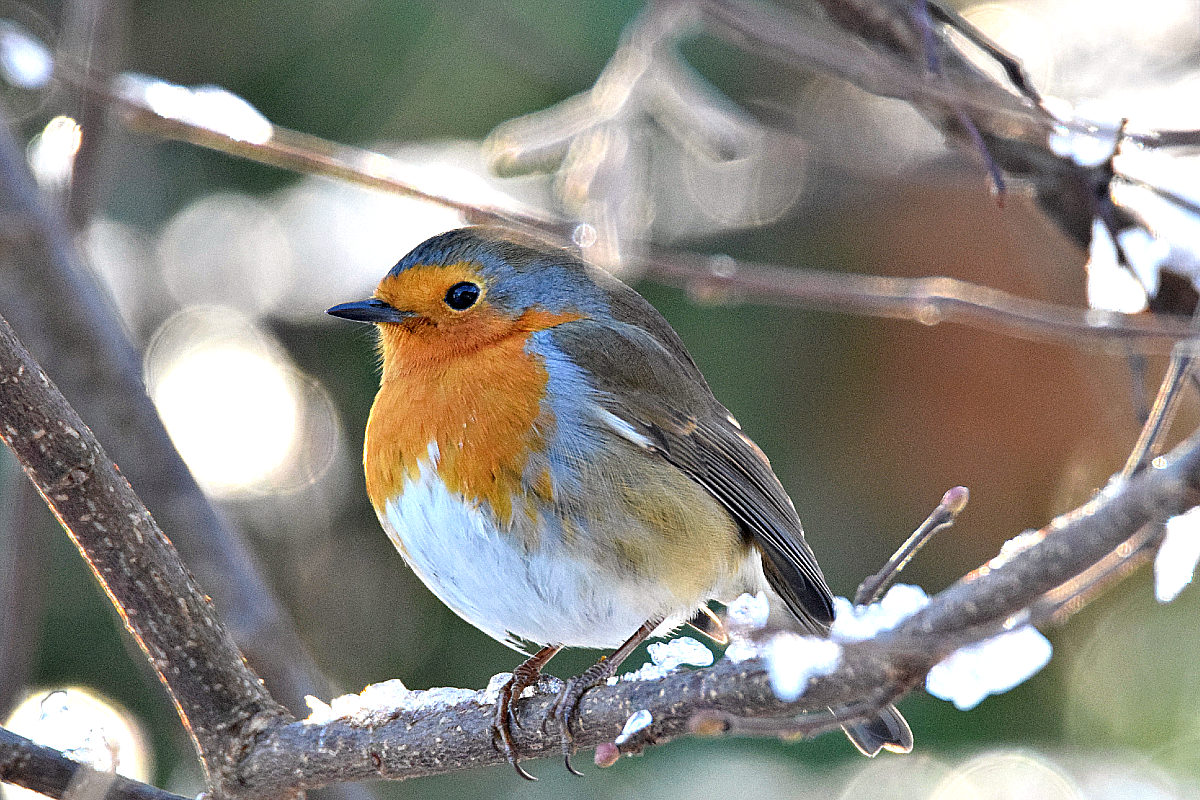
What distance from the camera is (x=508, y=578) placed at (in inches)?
109

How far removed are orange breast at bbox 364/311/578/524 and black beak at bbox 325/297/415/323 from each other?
1.5 inches

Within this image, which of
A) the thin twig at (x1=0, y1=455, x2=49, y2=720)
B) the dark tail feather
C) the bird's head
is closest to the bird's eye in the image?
the bird's head

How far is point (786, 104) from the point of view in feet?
16.0

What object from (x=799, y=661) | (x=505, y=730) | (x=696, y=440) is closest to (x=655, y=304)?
(x=696, y=440)

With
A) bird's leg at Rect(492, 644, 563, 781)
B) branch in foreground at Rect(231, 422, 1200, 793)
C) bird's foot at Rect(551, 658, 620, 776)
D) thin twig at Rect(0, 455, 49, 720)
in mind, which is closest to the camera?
branch in foreground at Rect(231, 422, 1200, 793)

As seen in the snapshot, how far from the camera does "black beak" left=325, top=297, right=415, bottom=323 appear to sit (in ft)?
10.1

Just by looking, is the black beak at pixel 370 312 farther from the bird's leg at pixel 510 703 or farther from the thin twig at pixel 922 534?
the thin twig at pixel 922 534

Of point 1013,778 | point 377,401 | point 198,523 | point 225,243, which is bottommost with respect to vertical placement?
point 1013,778

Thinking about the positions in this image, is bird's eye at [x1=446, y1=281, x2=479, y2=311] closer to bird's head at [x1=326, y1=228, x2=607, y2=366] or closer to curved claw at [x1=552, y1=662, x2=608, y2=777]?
bird's head at [x1=326, y1=228, x2=607, y2=366]

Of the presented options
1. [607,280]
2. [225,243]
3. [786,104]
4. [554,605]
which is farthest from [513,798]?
[786,104]

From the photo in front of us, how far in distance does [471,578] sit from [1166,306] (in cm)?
158

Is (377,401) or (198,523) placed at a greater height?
(377,401)

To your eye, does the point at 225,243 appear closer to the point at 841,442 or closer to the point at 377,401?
the point at 377,401

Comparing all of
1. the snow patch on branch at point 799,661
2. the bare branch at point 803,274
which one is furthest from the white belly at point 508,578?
the snow patch on branch at point 799,661
